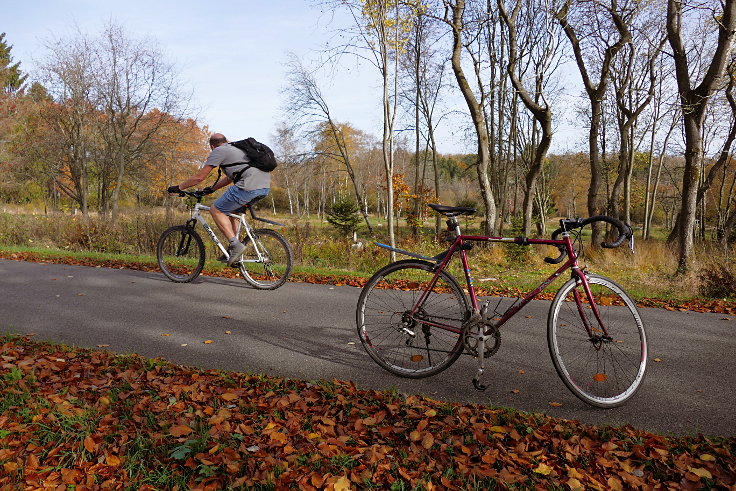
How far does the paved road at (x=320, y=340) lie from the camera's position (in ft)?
10.2

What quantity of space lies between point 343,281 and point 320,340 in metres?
3.48

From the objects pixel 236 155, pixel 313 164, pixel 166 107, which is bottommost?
pixel 236 155

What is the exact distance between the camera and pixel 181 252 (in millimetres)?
7469

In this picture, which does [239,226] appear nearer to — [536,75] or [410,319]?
[410,319]

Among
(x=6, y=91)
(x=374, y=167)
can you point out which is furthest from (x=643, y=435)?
(x=374, y=167)

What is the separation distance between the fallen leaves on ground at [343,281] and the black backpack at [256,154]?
7.24ft

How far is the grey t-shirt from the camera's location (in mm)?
6273

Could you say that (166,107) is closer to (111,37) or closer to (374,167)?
(111,37)

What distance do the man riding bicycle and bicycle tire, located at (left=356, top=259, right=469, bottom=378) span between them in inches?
138

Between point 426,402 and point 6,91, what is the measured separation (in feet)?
128

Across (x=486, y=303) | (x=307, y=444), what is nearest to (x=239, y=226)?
(x=486, y=303)

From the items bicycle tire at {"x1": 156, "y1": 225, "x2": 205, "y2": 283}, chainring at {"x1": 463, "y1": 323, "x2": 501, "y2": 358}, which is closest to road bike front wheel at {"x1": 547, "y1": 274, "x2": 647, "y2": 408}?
chainring at {"x1": 463, "y1": 323, "x2": 501, "y2": 358}

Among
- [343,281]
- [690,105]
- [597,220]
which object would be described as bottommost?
[343,281]

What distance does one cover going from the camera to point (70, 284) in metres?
6.95
